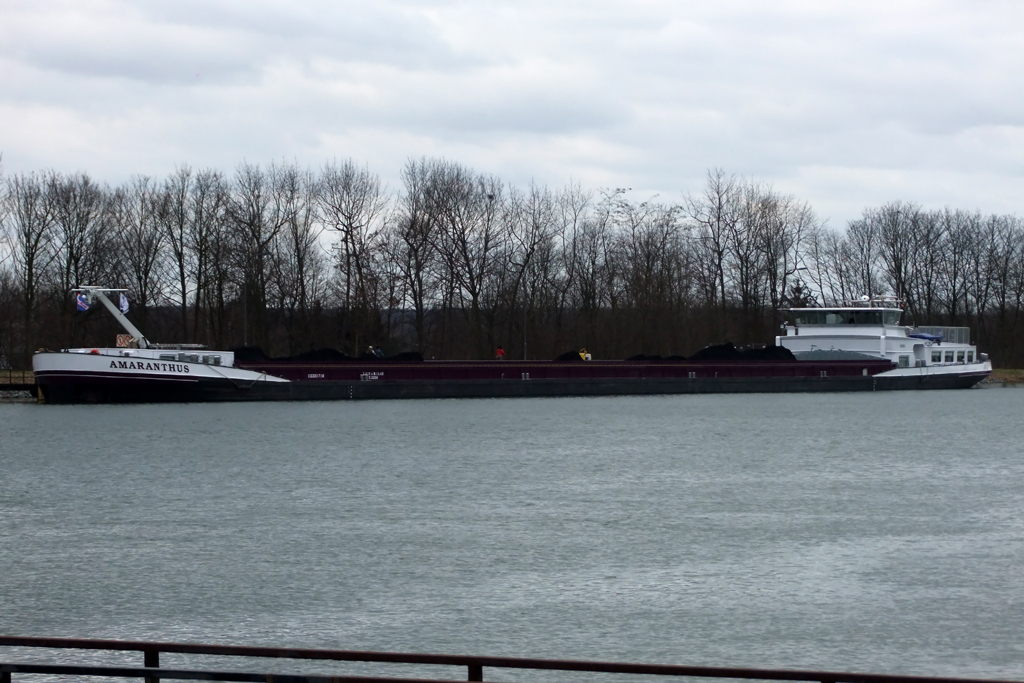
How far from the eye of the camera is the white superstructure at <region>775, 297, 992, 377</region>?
208 feet

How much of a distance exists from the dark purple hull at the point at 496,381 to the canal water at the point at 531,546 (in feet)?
36.7

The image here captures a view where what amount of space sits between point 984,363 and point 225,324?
4447cm

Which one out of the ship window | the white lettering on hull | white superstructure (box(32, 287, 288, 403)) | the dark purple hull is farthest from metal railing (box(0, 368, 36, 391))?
the ship window

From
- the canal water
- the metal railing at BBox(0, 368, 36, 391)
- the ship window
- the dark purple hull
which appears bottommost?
the canal water

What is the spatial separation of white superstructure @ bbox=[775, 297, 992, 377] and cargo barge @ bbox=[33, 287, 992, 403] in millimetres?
56

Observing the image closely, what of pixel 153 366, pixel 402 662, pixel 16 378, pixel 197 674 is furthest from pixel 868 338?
pixel 197 674

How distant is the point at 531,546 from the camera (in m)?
18.3

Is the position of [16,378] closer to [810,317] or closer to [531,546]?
[810,317]

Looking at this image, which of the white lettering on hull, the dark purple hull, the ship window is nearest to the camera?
the white lettering on hull

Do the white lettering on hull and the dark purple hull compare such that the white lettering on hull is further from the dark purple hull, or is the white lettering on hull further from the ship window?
the ship window

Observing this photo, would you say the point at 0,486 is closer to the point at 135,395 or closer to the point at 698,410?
the point at 135,395

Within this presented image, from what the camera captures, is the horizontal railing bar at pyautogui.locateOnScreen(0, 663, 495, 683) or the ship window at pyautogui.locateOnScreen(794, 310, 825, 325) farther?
the ship window at pyautogui.locateOnScreen(794, 310, 825, 325)

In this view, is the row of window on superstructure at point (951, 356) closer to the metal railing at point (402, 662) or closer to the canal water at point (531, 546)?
the canal water at point (531, 546)

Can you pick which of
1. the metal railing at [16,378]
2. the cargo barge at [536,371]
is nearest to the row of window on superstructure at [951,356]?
the cargo barge at [536,371]
